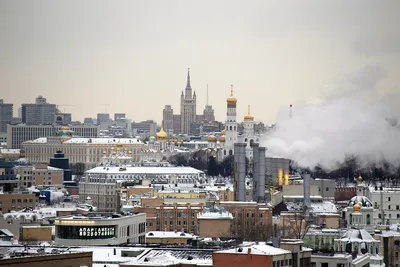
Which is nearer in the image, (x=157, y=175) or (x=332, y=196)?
(x=332, y=196)

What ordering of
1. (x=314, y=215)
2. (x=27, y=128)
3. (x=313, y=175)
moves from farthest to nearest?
(x=27, y=128), (x=313, y=175), (x=314, y=215)

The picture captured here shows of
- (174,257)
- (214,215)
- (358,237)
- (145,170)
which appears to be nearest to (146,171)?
(145,170)

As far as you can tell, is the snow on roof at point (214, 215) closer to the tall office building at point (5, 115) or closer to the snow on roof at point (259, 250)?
the snow on roof at point (259, 250)

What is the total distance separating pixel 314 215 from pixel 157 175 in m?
40.3

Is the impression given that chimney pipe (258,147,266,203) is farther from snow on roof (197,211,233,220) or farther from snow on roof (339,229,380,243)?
snow on roof (339,229,380,243)

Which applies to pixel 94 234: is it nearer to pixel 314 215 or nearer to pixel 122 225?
pixel 122 225

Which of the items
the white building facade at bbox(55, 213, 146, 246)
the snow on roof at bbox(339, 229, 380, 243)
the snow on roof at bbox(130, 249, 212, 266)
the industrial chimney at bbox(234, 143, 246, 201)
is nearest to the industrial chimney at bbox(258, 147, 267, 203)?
the industrial chimney at bbox(234, 143, 246, 201)

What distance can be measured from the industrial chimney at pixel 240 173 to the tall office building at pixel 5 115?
97.7 metres

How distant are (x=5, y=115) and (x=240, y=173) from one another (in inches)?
4263

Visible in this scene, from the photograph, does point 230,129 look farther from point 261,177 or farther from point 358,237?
point 358,237

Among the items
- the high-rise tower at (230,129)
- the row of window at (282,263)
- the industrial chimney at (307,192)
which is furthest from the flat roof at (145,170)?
Answer: the row of window at (282,263)

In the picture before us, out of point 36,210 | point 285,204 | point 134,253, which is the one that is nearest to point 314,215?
point 285,204

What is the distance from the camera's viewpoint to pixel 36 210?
7362 centimetres

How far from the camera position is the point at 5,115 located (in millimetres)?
190875
